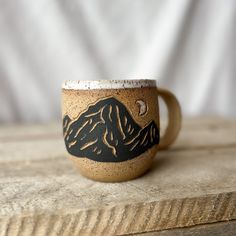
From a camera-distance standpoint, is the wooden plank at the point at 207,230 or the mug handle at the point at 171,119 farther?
the mug handle at the point at 171,119

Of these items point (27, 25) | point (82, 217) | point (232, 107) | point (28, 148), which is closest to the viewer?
point (82, 217)

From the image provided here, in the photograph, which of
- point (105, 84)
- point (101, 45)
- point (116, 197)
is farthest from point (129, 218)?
point (101, 45)

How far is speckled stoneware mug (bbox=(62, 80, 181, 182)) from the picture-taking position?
1.25 ft

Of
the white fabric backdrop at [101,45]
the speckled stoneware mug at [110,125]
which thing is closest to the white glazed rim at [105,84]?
the speckled stoneware mug at [110,125]

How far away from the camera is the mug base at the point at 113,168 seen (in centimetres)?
40

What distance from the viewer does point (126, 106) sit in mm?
385

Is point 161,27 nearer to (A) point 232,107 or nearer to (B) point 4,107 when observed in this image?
(A) point 232,107

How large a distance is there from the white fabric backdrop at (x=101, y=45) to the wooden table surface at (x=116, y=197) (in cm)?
45

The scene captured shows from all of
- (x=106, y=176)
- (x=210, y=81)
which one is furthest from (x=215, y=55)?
(x=106, y=176)

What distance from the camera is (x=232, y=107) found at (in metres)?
1.15

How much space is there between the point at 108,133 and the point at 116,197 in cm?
7

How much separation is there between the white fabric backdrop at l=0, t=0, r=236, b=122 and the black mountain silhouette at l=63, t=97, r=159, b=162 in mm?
577

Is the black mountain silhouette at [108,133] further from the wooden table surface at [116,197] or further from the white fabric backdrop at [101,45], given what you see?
the white fabric backdrop at [101,45]

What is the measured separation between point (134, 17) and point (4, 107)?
0.45 m
